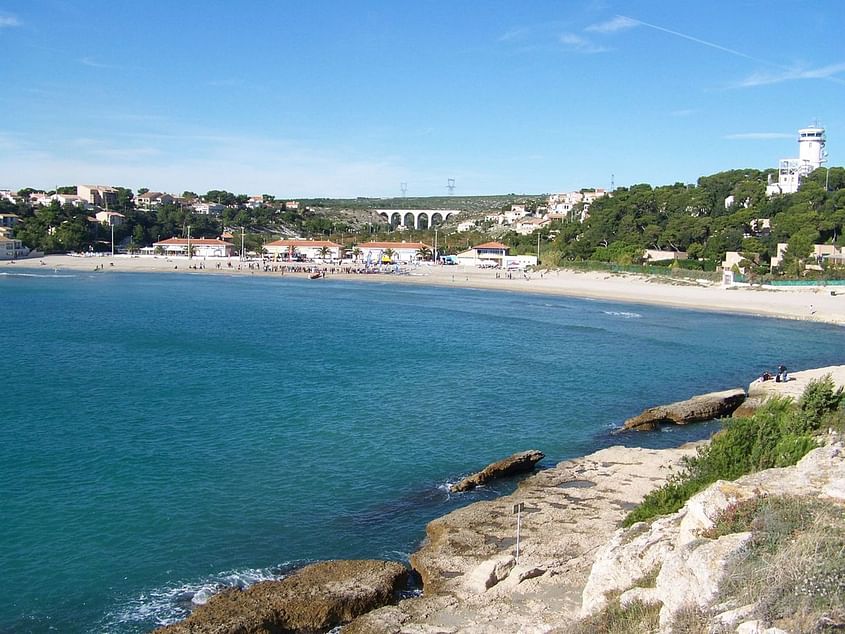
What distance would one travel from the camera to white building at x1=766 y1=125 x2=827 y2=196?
99.8 meters

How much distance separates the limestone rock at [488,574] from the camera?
1227cm

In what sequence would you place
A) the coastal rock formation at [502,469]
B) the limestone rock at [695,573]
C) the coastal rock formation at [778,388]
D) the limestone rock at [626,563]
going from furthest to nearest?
the coastal rock formation at [778,388] < the coastal rock formation at [502,469] < the limestone rock at [626,563] < the limestone rock at [695,573]

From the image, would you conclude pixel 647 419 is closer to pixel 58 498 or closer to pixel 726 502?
pixel 726 502

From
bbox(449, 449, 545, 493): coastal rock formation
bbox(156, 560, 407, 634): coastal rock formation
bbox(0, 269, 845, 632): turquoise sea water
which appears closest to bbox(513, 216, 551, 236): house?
bbox(0, 269, 845, 632): turquoise sea water

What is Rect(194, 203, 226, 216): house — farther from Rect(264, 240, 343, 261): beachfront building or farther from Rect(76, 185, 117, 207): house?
Rect(264, 240, 343, 261): beachfront building

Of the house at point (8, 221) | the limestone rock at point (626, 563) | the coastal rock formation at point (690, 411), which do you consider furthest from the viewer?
the house at point (8, 221)

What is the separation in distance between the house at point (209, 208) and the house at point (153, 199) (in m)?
7.33

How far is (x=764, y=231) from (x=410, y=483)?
76.3 m

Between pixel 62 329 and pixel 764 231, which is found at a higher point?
pixel 764 231

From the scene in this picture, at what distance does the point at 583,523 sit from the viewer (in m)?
15.2

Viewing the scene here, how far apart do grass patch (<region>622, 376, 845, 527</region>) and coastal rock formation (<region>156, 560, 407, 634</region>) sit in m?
4.84

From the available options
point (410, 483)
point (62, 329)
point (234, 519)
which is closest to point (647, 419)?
point (410, 483)

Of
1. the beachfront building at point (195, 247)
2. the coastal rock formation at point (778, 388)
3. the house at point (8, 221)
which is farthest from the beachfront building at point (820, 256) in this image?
the house at point (8, 221)

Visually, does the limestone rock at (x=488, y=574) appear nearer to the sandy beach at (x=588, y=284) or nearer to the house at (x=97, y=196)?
the sandy beach at (x=588, y=284)
